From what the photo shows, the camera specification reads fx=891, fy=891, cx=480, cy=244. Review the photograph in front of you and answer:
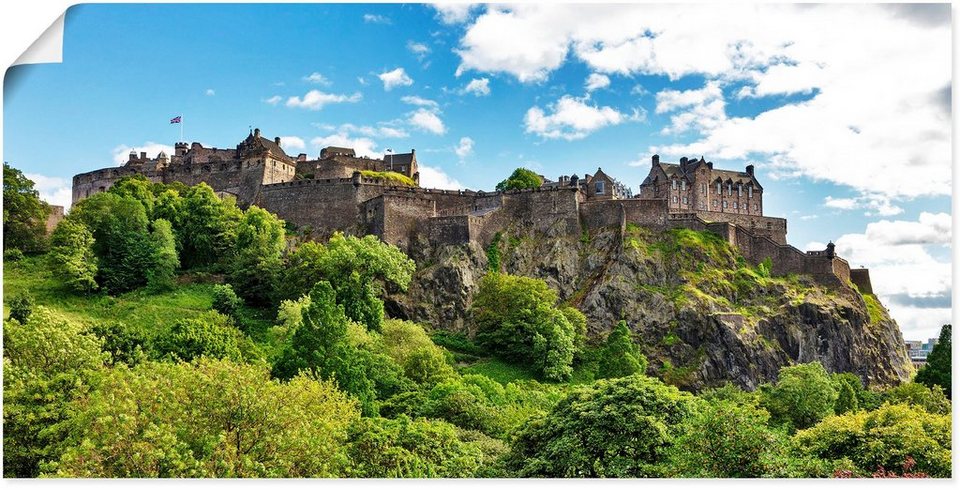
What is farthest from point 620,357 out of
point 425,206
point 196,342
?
point 196,342

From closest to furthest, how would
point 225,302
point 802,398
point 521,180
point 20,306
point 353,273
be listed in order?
point 20,306
point 802,398
point 225,302
point 353,273
point 521,180

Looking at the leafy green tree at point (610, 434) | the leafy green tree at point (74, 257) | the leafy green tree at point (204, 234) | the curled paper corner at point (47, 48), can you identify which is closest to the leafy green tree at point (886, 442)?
the leafy green tree at point (610, 434)

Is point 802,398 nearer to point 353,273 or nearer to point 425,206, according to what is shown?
point 353,273

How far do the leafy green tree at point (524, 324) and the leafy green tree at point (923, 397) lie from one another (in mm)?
14422

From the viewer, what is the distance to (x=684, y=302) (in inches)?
1887

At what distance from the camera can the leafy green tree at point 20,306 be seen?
32.0m

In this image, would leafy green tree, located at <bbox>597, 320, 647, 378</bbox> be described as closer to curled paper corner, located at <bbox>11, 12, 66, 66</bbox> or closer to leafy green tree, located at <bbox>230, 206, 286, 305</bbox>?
leafy green tree, located at <bbox>230, 206, 286, 305</bbox>

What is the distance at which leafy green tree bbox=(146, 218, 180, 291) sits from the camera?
4325 centimetres

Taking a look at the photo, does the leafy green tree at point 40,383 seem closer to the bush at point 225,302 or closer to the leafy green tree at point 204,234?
the bush at point 225,302

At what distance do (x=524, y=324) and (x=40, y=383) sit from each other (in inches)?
1042

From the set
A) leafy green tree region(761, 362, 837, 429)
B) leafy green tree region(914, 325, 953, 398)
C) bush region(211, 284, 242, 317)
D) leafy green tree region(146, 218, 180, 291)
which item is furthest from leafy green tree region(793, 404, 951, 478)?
leafy green tree region(146, 218, 180, 291)

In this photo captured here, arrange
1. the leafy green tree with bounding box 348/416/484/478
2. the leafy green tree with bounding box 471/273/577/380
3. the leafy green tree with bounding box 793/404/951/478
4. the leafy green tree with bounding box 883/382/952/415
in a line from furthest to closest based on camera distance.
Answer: the leafy green tree with bounding box 471/273/577/380
the leafy green tree with bounding box 883/382/952/415
the leafy green tree with bounding box 348/416/484/478
the leafy green tree with bounding box 793/404/951/478

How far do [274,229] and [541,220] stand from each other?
15.2 meters

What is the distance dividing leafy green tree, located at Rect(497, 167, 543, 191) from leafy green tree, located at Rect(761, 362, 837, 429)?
24.6 meters
